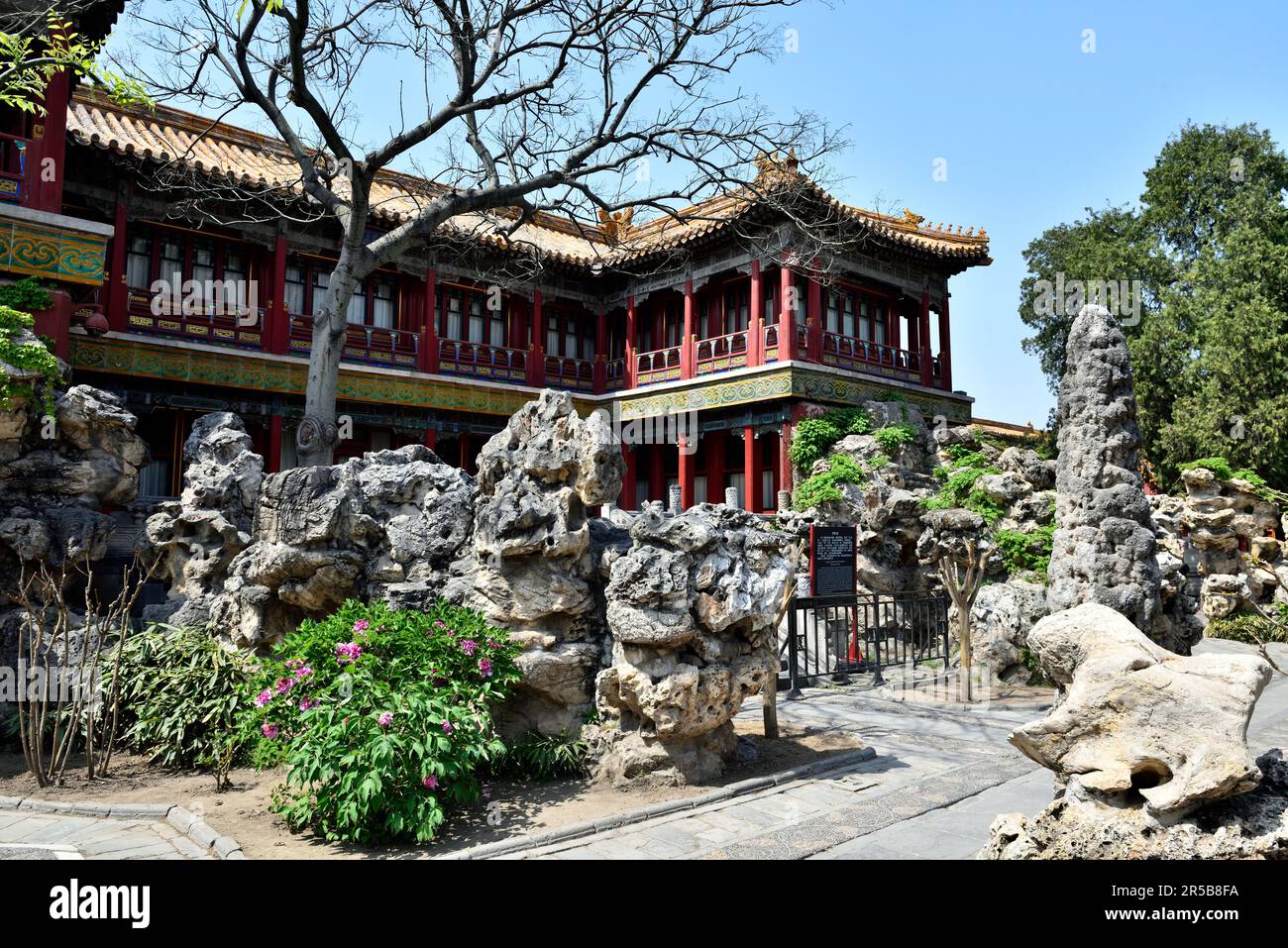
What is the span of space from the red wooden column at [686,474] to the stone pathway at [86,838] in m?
15.7

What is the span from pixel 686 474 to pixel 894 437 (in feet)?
19.6

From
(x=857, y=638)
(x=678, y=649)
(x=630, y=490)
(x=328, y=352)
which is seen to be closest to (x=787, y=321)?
Answer: (x=630, y=490)

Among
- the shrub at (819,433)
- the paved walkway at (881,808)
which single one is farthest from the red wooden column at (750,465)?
the paved walkway at (881,808)

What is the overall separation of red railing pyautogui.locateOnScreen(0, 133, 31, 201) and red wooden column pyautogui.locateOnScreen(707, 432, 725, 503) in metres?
15.6

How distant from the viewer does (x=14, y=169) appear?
12.2 meters

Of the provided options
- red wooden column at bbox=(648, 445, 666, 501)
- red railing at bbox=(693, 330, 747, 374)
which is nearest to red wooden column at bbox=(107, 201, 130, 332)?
red railing at bbox=(693, 330, 747, 374)

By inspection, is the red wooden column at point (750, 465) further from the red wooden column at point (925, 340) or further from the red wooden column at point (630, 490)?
the red wooden column at point (925, 340)

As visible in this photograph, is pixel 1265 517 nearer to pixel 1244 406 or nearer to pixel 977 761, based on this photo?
pixel 1244 406

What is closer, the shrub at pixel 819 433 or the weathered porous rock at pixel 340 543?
the weathered porous rock at pixel 340 543

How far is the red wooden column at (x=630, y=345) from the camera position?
22453 millimetres

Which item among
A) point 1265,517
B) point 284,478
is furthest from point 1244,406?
point 284,478

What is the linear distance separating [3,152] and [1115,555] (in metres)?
16.2

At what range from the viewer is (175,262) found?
17.7 meters

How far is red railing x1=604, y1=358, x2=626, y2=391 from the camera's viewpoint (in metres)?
22.8
